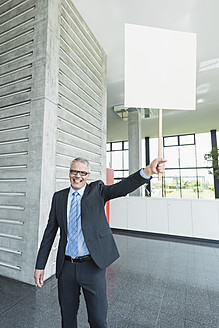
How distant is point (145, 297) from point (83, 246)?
63.5 inches

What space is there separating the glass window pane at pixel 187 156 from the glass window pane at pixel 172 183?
0.72 meters

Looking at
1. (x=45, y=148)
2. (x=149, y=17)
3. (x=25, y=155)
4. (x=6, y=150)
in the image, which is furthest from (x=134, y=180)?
(x=149, y=17)

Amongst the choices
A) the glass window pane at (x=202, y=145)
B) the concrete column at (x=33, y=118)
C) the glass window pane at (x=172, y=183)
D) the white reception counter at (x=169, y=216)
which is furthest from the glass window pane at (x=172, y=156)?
the concrete column at (x=33, y=118)

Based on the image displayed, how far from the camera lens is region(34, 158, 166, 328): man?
129 cm

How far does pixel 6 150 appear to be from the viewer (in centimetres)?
296

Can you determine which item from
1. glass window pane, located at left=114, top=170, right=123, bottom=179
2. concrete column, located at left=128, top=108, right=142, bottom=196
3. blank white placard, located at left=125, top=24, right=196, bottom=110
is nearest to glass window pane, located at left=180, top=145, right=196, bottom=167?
glass window pane, located at left=114, top=170, right=123, bottom=179

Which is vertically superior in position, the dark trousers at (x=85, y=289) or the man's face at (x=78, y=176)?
the man's face at (x=78, y=176)

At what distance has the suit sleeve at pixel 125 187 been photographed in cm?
120

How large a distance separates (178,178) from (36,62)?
10.4 m

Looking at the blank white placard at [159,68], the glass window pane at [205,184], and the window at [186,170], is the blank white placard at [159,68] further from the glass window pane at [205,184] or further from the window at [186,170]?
the glass window pane at [205,184]

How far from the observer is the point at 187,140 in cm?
1153

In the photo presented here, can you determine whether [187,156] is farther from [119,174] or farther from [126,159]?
[119,174]

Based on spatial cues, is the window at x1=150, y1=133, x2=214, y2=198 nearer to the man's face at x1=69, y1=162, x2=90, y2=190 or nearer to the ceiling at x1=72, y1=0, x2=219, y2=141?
the ceiling at x1=72, y1=0, x2=219, y2=141

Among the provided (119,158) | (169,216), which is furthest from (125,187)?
(119,158)
